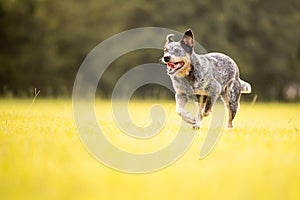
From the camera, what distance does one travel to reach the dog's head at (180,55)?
8.12m

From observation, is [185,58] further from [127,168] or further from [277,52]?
[277,52]

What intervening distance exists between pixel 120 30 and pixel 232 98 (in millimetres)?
21323

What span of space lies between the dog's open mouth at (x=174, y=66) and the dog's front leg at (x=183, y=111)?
0.45 meters

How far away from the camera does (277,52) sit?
31.9 metres

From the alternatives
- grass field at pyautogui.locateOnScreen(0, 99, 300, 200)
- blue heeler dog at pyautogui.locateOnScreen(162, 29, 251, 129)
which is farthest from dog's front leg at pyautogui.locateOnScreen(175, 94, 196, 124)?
grass field at pyautogui.locateOnScreen(0, 99, 300, 200)

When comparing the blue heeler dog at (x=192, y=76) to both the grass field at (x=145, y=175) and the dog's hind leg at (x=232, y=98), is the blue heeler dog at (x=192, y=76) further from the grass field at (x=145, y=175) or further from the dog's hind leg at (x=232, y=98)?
the grass field at (x=145, y=175)

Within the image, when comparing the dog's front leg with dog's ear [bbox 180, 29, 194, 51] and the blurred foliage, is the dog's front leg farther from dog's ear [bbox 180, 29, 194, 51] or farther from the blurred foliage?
the blurred foliage

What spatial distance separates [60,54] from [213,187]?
27.0 m

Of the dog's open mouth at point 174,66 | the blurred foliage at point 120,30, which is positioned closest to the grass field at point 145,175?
the dog's open mouth at point 174,66

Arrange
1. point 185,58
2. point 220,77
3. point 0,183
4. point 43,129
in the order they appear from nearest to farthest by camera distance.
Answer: point 0,183, point 43,129, point 185,58, point 220,77

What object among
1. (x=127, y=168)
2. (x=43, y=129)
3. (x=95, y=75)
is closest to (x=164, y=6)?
(x=95, y=75)

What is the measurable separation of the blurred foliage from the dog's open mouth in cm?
1919

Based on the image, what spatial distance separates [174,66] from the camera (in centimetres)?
820

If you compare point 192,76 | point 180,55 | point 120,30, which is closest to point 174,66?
point 180,55
